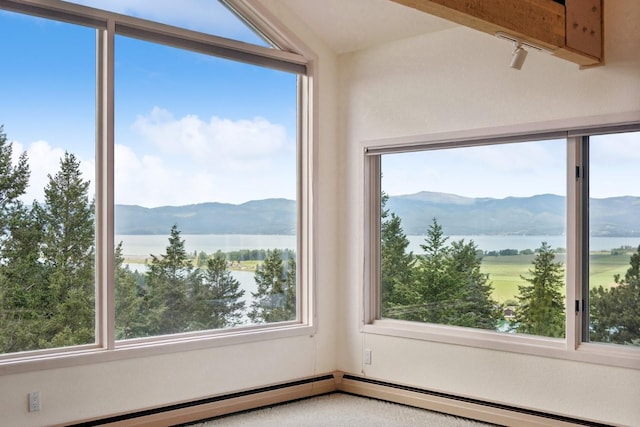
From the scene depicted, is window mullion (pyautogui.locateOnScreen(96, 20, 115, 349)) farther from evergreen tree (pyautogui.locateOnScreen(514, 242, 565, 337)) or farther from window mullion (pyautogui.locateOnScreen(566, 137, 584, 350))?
window mullion (pyautogui.locateOnScreen(566, 137, 584, 350))

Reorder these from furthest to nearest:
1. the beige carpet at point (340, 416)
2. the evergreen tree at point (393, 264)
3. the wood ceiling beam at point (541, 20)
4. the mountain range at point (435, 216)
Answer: the evergreen tree at point (393, 264)
the beige carpet at point (340, 416)
the mountain range at point (435, 216)
the wood ceiling beam at point (541, 20)

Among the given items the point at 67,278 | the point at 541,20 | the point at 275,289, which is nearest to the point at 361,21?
the point at 541,20

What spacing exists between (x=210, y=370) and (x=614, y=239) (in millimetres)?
2704

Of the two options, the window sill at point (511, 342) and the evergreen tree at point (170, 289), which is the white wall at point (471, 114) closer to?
the window sill at point (511, 342)

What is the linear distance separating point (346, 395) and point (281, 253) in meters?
1.19

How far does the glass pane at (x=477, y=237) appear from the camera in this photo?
4133 mm

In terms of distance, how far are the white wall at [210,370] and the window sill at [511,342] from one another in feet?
1.66

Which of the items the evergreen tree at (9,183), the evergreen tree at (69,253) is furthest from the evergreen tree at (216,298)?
the evergreen tree at (9,183)

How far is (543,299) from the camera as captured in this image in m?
4.15

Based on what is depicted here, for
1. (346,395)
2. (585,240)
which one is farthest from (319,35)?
(346,395)

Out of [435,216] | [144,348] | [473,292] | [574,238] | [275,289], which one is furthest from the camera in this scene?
[275,289]

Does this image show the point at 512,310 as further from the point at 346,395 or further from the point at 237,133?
the point at 237,133

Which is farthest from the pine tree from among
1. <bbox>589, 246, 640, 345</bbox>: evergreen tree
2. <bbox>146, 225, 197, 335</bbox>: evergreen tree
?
<bbox>589, 246, 640, 345</bbox>: evergreen tree

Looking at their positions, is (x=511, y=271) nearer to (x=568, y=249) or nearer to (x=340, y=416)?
(x=568, y=249)
